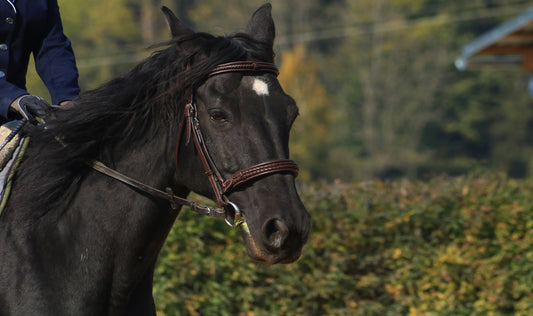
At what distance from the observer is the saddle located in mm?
2877

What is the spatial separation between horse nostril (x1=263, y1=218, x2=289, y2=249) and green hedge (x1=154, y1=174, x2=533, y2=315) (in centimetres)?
333

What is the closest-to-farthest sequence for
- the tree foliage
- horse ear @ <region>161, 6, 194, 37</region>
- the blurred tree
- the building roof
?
1. horse ear @ <region>161, 6, 194, 37</region>
2. the building roof
3. the blurred tree
4. the tree foliage

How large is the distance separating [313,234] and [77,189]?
11.5 feet

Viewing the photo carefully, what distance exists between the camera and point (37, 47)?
11.6 feet

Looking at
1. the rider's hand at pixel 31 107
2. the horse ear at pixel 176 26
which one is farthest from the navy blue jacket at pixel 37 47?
the horse ear at pixel 176 26

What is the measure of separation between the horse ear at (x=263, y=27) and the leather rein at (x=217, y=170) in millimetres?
205

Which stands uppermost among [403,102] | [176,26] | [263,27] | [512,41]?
[403,102]

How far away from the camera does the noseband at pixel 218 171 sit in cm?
262

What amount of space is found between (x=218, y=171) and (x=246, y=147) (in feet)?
0.50

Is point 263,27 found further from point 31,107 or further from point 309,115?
point 309,115

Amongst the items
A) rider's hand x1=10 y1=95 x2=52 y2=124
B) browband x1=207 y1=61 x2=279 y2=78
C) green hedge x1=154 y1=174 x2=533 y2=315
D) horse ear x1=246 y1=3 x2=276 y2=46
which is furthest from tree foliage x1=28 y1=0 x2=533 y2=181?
browband x1=207 y1=61 x2=279 y2=78

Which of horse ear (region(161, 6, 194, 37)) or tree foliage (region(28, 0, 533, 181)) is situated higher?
tree foliage (region(28, 0, 533, 181))

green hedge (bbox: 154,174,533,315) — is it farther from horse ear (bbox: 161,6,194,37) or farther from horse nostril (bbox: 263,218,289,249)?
horse nostril (bbox: 263,218,289,249)

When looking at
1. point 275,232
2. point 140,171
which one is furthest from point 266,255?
point 140,171
